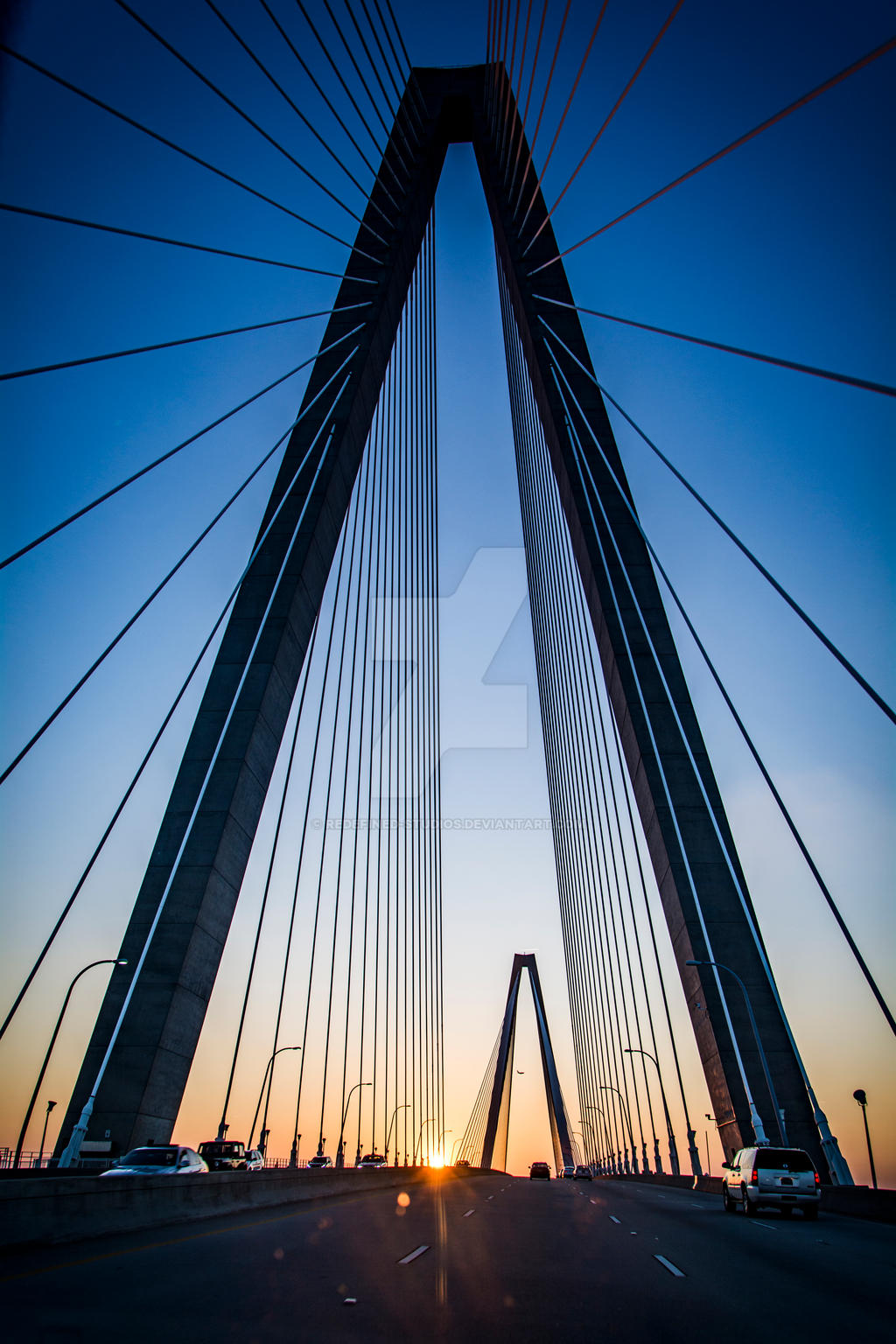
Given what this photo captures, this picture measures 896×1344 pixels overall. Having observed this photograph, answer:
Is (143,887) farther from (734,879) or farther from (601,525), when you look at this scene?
(601,525)

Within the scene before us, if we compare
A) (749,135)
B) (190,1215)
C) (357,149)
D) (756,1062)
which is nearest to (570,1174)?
(756,1062)

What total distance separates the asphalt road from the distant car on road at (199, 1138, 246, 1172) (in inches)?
655

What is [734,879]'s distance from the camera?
898 inches

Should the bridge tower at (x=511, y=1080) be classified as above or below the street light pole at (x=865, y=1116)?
above

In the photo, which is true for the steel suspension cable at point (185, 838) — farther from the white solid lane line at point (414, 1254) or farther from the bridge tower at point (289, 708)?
the white solid lane line at point (414, 1254)

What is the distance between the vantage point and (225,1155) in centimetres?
2958

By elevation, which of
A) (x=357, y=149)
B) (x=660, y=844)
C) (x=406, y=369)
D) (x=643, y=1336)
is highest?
(x=406, y=369)

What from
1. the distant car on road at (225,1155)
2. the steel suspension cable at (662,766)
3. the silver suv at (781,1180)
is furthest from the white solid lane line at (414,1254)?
the distant car on road at (225,1155)

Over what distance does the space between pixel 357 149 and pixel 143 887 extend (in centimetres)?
1748

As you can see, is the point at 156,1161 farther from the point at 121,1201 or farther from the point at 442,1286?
the point at 442,1286

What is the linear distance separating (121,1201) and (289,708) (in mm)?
13843

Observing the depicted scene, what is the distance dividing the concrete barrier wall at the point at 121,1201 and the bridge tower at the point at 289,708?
111 inches

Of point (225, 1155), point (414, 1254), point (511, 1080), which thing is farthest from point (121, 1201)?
point (511, 1080)

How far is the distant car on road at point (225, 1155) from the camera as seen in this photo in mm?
28078
